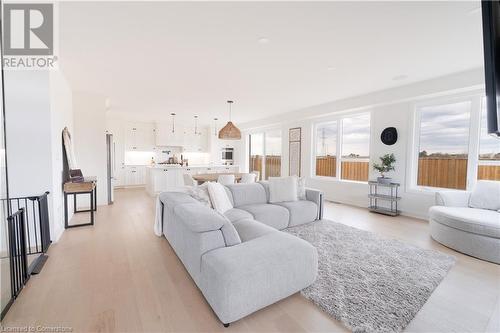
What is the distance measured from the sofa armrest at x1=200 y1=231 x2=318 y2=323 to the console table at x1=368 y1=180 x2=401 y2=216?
352cm

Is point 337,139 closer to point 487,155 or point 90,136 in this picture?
point 487,155

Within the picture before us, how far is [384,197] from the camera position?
4.77 meters

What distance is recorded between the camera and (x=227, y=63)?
3.36 m

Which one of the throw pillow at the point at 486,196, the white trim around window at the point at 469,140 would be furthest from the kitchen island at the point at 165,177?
the throw pillow at the point at 486,196

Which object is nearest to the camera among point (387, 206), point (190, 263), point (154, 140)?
point (190, 263)

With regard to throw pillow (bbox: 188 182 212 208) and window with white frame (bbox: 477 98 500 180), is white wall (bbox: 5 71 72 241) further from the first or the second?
window with white frame (bbox: 477 98 500 180)

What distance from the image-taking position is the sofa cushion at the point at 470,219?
2.70m

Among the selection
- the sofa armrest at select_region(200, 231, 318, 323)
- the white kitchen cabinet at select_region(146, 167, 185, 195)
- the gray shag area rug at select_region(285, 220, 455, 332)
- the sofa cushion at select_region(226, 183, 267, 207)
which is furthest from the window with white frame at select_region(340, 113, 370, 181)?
the white kitchen cabinet at select_region(146, 167, 185, 195)

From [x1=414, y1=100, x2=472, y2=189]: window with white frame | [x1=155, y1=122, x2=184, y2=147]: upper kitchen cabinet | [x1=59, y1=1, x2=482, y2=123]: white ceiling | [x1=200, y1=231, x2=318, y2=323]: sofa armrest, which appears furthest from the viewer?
[x1=155, y1=122, x2=184, y2=147]: upper kitchen cabinet

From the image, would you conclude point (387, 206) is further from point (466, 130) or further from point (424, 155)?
point (466, 130)

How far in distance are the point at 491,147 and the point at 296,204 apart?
11.0ft

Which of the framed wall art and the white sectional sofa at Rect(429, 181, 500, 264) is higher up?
the framed wall art

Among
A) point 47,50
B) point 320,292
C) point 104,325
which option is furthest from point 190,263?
point 47,50

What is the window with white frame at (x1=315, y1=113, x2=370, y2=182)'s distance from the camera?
5.62 meters
